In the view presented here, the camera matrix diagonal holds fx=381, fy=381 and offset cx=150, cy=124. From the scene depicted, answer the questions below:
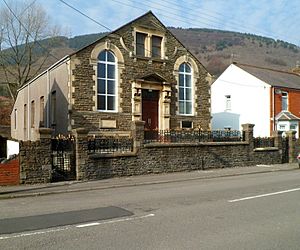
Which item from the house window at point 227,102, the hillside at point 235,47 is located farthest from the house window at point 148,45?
the hillside at point 235,47

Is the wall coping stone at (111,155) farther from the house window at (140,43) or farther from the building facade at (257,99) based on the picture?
the building facade at (257,99)

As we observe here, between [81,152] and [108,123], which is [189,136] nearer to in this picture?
[108,123]

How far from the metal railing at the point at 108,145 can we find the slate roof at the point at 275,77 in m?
22.6

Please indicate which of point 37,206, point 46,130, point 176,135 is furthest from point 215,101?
point 37,206

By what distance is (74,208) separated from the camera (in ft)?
31.8

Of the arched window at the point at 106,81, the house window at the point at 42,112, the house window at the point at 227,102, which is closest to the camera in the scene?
the arched window at the point at 106,81

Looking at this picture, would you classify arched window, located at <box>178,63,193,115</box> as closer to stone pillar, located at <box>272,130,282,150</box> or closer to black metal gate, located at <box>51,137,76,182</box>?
stone pillar, located at <box>272,130,282,150</box>

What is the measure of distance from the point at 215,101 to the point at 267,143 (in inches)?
714

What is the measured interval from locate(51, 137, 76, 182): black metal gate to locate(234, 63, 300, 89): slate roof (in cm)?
2537

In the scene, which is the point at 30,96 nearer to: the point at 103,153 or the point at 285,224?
the point at 103,153

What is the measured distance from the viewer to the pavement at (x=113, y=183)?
13087 mm

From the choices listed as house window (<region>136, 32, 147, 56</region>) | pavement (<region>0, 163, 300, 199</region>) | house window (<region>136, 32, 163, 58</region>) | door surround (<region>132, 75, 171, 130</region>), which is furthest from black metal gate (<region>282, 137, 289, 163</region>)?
house window (<region>136, 32, 147, 56</region>)

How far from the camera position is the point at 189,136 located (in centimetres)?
2061

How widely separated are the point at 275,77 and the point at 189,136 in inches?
901
